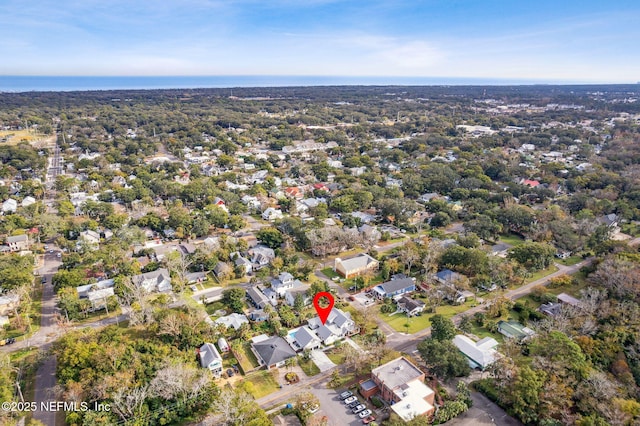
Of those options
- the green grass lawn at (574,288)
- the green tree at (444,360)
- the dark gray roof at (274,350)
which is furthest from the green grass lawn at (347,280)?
the green grass lawn at (574,288)

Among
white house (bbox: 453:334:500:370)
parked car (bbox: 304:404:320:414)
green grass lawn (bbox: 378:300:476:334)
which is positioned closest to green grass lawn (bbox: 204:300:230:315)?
parked car (bbox: 304:404:320:414)

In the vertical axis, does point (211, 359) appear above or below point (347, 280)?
above

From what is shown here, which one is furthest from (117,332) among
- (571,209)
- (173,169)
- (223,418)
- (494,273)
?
(571,209)

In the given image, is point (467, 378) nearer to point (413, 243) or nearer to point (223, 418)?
point (223, 418)

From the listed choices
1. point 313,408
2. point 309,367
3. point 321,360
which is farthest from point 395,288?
point 313,408

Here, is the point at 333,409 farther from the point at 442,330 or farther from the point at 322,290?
the point at 322,290

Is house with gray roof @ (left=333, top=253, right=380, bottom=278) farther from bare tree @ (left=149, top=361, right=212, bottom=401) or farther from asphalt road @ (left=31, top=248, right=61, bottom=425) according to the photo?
asphalt road @ (left=31, top=248, right=61, bottom=425)
